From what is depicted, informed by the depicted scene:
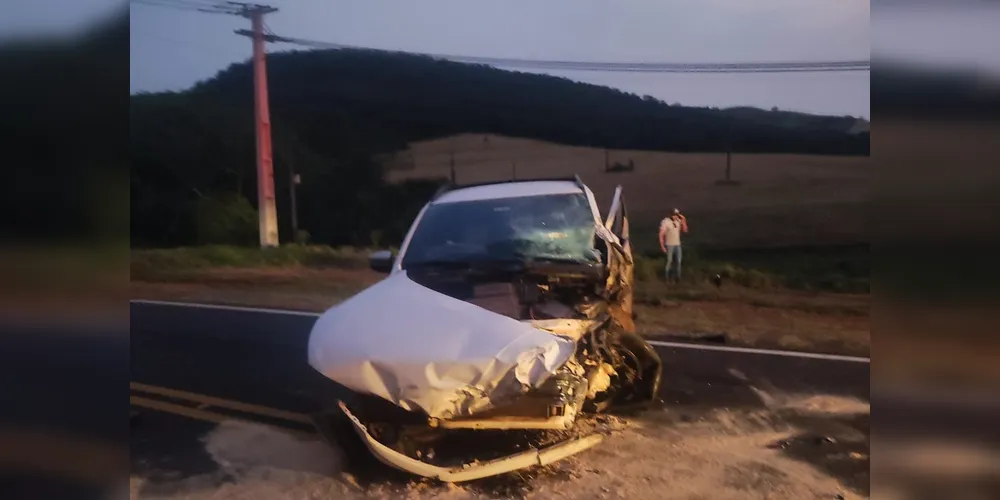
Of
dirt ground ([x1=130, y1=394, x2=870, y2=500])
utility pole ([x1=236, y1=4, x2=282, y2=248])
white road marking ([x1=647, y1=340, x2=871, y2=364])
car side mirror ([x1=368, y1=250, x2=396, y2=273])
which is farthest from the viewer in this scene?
utility pole ([x1=236, y1=4, x2=282, y2=248])

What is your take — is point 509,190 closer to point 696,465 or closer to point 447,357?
→ point 447,357

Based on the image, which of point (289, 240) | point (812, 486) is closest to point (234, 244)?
point (289, 240)

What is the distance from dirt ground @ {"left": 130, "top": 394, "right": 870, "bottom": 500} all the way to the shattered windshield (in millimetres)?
645

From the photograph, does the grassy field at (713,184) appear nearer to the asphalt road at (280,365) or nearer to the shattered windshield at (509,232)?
the shattered windshield at (509,232)

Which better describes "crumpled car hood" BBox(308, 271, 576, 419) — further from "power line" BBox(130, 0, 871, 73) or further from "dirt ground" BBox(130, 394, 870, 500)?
"power line" BBox(130, 0, 871, 73)

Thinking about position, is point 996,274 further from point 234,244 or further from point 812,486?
point 234,244

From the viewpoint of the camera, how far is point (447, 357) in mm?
2312

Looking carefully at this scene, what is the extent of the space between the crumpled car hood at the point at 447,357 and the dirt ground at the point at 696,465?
0.92ft

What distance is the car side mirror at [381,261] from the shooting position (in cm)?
265

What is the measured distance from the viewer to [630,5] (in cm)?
251

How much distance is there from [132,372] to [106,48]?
4.67ft

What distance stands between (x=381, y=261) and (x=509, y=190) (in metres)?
0.54

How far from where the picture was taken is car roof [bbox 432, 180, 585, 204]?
2.57 metres

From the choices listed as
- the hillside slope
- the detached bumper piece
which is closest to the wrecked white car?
the detached bumper piece
